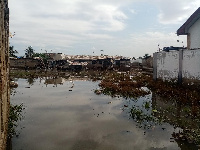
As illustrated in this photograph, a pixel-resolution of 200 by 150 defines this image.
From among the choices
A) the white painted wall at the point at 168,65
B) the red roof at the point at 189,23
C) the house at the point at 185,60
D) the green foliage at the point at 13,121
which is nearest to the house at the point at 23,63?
the white painted wall at the point at 168,65

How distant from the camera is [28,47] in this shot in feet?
210

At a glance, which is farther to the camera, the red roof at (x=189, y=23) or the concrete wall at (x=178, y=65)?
the red roof at (x=189, y=23)

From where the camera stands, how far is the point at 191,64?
45.8 feet

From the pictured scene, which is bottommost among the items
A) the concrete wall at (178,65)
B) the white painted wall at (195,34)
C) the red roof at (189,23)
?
the concrete wall at (178,65)

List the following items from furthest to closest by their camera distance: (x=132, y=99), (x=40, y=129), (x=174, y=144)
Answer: (x=132, y=99)
(x=40, y=129)
(x=174, y=144)

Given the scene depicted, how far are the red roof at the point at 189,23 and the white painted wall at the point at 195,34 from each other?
26cm

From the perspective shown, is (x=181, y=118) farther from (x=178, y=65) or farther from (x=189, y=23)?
(x=189, y=23)

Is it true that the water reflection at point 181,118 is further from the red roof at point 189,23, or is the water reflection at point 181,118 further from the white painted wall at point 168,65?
the red roof at point 189,23

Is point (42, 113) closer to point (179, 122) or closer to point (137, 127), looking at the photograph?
point (137, 127)

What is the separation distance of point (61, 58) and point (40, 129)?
4229 centimetres

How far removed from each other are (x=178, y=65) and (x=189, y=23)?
3825 millimetres

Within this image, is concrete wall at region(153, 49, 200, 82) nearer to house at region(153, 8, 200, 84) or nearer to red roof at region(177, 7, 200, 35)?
house at region(153, 8, 200, 84)

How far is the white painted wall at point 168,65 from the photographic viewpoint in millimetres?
16047

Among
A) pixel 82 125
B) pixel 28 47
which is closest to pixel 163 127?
pixel 82 125
